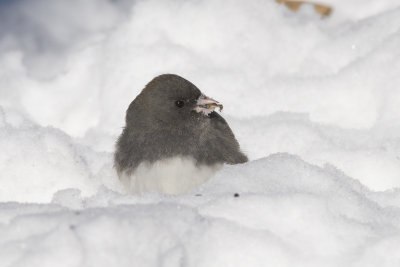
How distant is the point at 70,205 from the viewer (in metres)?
1.97

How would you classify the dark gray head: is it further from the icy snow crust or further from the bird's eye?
the icy snow crust

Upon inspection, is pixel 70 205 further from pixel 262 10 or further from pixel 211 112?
pixel 262 10

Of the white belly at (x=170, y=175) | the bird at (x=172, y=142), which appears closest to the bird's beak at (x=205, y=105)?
the bird at (x=172, y=142)

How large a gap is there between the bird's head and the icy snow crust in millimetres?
371

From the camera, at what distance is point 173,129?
2.90 m

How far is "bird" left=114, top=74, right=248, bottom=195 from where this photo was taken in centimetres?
271

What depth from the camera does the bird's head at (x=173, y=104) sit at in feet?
9.68

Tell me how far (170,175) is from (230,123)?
3.21 ft

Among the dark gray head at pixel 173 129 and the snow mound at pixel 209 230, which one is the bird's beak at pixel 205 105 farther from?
the snow mound at pixel 209 230

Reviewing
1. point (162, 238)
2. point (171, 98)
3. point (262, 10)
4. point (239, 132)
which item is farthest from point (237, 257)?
point (262, 10)

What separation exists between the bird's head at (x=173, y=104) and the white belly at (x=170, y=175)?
0.26 metres

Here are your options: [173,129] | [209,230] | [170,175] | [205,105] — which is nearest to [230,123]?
[205,105]

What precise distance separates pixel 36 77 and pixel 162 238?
2.90 meters

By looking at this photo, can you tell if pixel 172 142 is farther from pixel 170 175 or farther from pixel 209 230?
pixel 209 230
